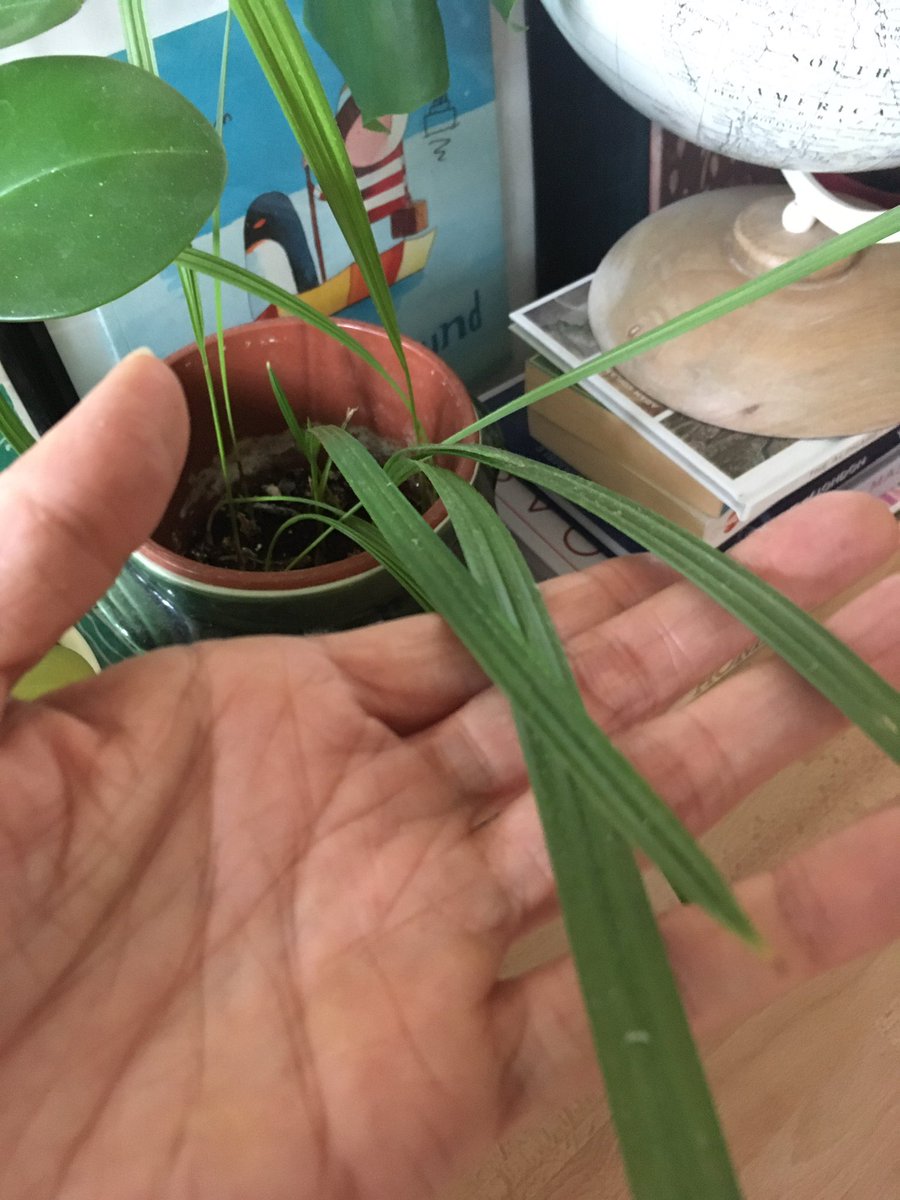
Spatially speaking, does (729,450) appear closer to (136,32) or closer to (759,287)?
(759,287)

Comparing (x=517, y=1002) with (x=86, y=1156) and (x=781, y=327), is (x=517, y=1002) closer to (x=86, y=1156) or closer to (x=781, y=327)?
(x=86, y=1156)

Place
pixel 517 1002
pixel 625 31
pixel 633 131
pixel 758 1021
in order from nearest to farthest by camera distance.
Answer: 1. pixel 517 1002
2. pixel 625 31
3. pixel 758 1021
4. pixel 633 131

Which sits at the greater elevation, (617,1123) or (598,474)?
(617,1123)

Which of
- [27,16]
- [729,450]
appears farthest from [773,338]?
[27,16]

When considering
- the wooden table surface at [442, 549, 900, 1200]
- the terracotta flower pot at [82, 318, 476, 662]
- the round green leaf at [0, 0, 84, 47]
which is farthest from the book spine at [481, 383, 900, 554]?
the round green leaf at [0, 0, 84, 47]

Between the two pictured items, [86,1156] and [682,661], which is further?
[682,661]

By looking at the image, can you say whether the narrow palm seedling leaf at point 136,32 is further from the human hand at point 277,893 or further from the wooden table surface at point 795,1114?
the wooden table surface at point 795,1114

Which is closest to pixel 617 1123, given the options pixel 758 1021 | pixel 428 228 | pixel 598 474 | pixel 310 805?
pixel 310 805
